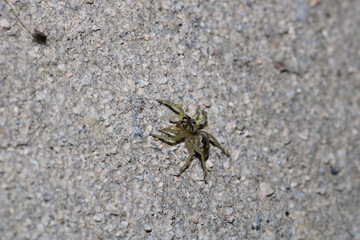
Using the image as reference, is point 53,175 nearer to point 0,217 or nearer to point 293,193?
point 0,217

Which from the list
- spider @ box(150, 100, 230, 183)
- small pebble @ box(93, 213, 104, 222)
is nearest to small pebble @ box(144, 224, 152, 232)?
small pebble @ box(93, 213, 104, 222)

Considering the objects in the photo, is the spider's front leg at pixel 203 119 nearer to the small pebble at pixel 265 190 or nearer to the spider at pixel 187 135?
the spider at pixel 187 135

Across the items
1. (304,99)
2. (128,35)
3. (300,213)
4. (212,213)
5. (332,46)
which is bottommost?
(300,213)

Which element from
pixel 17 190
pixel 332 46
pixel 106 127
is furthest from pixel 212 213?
pixel 332 46

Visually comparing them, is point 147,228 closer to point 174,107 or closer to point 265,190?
point 174,107

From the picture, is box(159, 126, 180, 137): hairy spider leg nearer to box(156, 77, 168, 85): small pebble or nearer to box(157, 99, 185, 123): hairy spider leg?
box(157, 99, 185, 123): hairy spider leg

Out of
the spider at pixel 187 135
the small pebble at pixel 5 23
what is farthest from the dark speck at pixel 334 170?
the small pebble at pixel 5 23

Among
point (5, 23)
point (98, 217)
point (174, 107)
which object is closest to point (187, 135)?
point (174, 107)
